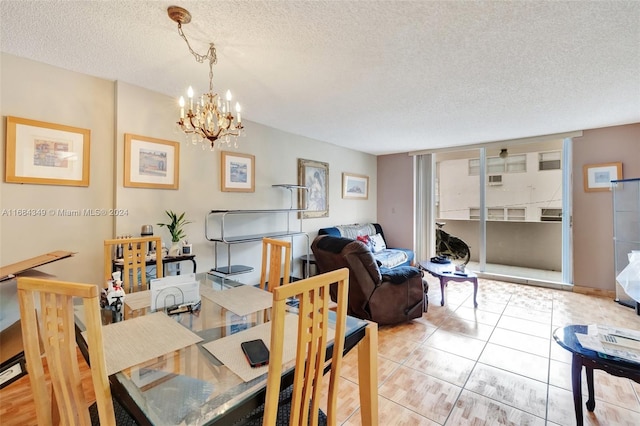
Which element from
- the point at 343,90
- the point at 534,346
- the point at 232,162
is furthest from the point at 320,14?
the point at 534,346

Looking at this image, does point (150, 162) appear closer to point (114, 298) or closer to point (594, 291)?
point (114, 298)

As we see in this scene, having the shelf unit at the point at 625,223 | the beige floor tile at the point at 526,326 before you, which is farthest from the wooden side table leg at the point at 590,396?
the shelf unit at the point at 625,223

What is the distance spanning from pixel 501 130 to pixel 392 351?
3.51 m

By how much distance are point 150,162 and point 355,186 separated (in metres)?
3.73

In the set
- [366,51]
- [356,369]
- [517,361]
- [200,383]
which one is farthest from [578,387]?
[366,51]

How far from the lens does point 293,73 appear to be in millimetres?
2396

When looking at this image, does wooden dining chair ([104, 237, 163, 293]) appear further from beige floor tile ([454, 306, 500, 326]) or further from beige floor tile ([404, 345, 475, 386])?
beige floor tile ([454, 306, 500, 326])

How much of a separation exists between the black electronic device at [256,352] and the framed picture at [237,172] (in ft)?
8.48

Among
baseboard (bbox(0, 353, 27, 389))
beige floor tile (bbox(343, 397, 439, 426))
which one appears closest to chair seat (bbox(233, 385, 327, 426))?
beige floor tile (bbox(343, 397, 439, 426))

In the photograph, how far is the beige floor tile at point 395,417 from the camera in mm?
1703

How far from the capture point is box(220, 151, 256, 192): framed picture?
3.47 metres

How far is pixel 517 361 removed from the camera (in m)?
2.37

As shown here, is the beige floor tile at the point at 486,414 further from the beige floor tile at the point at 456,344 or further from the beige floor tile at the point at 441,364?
the beige floor tile at the point at 456,344

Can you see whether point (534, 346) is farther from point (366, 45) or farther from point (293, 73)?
point (293, 73)
